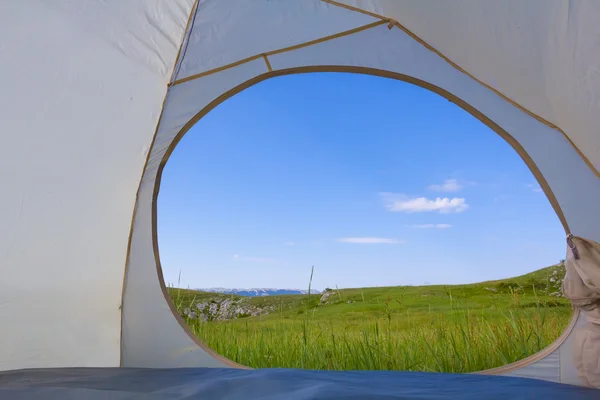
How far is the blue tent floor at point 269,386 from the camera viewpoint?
1.55 m

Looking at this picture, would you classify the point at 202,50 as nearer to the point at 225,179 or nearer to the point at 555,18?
the point at 555,18

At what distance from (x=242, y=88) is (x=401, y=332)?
2.41 metres

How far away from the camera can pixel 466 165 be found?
9484mm

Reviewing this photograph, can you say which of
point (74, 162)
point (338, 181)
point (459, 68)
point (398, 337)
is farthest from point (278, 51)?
point (338, 181)

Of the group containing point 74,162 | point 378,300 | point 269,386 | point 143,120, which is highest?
point 143,120

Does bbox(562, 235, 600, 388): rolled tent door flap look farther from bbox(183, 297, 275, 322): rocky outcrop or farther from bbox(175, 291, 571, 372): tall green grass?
bbox(183, 297, 275, 322): rocky outcrop

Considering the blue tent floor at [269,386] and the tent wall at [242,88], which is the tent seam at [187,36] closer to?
the tent wall at [242,88]

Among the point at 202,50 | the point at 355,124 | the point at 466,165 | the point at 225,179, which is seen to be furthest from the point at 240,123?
the point at 202,50

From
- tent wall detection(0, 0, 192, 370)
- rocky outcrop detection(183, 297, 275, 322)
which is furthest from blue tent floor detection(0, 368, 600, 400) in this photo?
rocky outcrop detection(183, 297, 275, 322)

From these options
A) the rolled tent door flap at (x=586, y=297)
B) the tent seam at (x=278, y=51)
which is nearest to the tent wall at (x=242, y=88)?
the tent seam at (x=278, y=51)

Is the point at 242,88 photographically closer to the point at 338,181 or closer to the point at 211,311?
the point at 211,311

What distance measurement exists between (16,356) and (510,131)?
103 inches

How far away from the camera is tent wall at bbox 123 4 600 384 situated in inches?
97.5

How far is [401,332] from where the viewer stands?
13.6 ft
